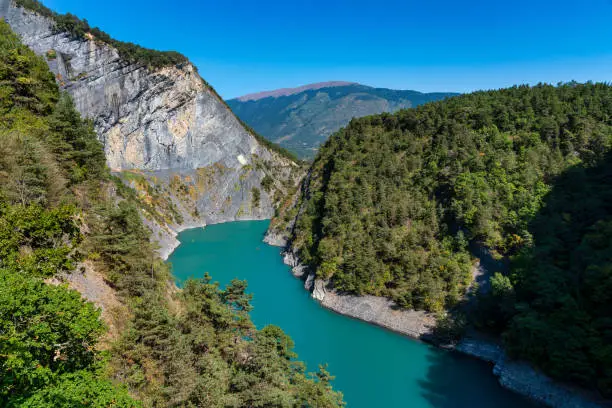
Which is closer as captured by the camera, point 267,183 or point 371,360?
point 371,360

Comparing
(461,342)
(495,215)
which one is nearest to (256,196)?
(495,215)

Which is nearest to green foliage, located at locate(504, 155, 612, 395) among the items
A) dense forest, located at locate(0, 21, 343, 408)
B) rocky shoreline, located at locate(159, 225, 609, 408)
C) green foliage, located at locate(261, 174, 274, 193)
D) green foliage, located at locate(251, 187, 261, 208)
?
rocky shoreline, located at locate(159, 225, 609, 408)

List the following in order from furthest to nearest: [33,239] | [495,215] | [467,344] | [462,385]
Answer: [495,215], [467,344], [462,385], [33,239]

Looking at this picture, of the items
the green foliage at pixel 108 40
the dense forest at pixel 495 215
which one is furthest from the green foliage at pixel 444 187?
the green foliage at pixel 108 40

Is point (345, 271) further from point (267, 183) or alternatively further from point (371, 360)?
point (267, 183)

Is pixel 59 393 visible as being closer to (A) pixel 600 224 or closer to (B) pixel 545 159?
(A) pixel 600 224

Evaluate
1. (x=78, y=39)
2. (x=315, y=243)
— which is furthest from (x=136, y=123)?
(x=315, y=243)
